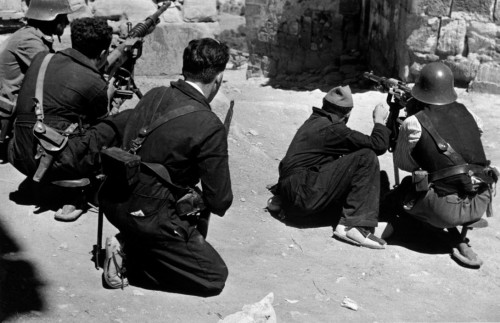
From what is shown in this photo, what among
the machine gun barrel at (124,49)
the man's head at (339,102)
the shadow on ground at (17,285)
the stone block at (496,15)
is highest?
the stone block at (496,15)

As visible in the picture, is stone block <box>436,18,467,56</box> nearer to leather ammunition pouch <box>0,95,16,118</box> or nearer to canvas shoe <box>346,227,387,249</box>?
canvas shoe <box>346,227,387,249</box>

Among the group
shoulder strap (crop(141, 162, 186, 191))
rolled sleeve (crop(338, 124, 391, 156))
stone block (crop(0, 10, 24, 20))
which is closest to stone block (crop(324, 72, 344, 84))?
stone block (crop(0, 10, 24, 20))

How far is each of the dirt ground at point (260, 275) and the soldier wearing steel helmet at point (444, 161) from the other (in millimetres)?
316

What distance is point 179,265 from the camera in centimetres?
429

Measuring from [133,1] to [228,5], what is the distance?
3.03 m

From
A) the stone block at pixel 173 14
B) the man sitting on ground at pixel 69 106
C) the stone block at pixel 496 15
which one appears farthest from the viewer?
the stone block at pixel 173 14

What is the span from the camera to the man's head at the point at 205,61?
4195mm

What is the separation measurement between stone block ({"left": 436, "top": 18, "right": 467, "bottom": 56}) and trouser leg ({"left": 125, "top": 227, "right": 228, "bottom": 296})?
429 centimetres

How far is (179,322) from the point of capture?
4.05 metres

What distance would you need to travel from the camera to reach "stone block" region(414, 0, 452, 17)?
771 cm

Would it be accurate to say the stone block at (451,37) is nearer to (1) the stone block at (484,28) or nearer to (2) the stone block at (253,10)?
(1) the stone block at (484,28)

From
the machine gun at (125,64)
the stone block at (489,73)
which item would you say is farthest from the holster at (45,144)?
the stone block at (489,73)

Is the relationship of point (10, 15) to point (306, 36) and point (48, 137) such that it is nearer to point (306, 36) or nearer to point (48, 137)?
point (306, 36)

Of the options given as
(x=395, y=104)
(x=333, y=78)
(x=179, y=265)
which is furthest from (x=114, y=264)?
(x=333, y=78)
